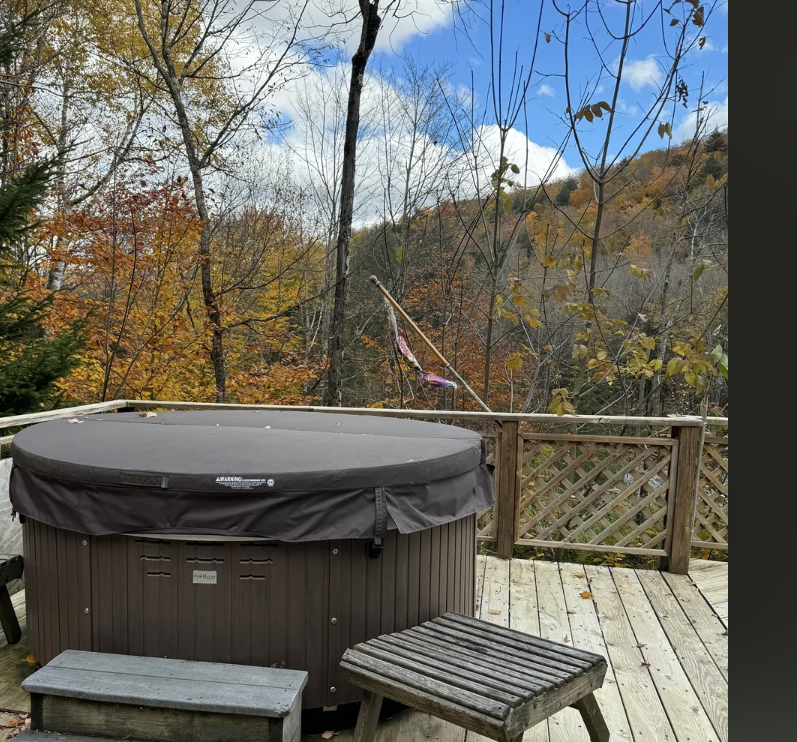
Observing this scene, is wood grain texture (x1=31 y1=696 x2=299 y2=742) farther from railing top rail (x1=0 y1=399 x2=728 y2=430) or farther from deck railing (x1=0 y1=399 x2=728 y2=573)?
deck railing (x1=0 y1=399 x2=728 y2=573)

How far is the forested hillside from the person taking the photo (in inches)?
332

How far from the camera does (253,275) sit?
10438mm

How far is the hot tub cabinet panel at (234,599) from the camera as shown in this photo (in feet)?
8.11

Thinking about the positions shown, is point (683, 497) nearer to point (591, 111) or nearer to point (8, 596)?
point (591, 111)

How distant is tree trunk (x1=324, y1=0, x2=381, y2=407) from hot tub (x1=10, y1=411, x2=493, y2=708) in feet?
17.6

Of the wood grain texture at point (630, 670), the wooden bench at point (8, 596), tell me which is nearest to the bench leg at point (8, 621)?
the wooden bench at point (8, 596)

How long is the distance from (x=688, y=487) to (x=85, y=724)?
3.58 metres

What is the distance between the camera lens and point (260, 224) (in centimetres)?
1115

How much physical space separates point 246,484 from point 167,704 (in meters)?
0.72

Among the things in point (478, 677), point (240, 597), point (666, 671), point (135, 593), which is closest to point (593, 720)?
point (478, 677)

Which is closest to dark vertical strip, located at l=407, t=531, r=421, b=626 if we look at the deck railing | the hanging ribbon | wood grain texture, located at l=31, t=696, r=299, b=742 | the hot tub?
the hot tub

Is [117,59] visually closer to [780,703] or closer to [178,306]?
[178,306]

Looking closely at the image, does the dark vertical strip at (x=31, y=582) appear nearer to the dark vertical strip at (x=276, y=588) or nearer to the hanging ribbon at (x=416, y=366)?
the dark vertical strip at (x=276, y=588)

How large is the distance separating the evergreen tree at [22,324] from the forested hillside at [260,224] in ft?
3.62
